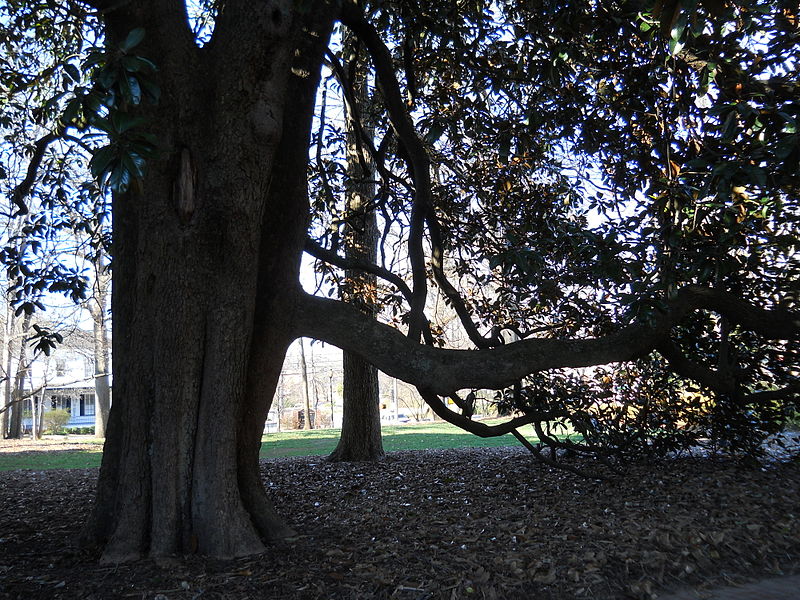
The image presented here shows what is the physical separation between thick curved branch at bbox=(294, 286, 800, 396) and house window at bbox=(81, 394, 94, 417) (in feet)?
146

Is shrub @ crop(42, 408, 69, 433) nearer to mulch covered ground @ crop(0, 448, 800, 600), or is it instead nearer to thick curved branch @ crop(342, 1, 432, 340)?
mulch covered ground @ crop(0, 448, 800, 600)

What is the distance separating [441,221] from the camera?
785cm

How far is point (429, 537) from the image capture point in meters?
4.76

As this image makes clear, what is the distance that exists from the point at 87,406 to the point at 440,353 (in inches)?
1890

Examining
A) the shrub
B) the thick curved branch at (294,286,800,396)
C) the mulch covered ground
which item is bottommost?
the mulch covered ground

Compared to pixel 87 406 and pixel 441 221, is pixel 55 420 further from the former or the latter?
pixel 441 221

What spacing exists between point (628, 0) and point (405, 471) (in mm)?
5705

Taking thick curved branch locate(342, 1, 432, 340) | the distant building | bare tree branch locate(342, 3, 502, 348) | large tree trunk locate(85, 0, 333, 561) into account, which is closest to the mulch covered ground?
large tree trunk locate(85, 0, 333, 561)

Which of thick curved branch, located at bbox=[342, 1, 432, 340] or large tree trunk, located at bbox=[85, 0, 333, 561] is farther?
thick curved branch, located at bbox=[342, 1, 432, 340]

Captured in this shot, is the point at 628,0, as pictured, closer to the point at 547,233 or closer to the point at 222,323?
the point at 547,233

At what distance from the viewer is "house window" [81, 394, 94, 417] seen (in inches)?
→ 1763

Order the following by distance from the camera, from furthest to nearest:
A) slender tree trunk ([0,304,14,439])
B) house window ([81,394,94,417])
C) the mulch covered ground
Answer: house window ([81,394,94,417])
slender tree trunk ([0,304,14,439])
the mulch covered ground

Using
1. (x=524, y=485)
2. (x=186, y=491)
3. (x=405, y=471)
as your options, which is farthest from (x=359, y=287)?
(x=186, y=491)

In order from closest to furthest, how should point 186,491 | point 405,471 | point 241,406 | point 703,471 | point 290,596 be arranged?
point 290,596, point 186,491, point 241,406, point 703,471, point 405,471
